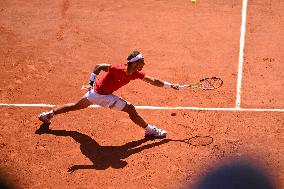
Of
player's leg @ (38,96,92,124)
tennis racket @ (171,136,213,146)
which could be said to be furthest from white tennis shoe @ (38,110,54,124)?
tennis racket @ (171,136,213,146)

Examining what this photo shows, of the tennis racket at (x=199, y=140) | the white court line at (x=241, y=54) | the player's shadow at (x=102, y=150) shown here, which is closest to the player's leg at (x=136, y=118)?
the player's shadow at (x=102, y=150)

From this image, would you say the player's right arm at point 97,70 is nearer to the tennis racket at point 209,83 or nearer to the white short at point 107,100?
the white short at point 107,100

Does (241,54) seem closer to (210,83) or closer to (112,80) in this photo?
(210,83)

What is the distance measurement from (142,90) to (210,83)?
1575mm

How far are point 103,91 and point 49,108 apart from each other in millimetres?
1908

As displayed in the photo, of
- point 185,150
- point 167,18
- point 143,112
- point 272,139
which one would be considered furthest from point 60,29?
point 272,139

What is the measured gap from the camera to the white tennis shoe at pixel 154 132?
29.7 ft

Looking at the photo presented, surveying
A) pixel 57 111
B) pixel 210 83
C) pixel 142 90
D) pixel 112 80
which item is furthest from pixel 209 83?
pixel 57 111

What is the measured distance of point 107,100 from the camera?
28.9ft

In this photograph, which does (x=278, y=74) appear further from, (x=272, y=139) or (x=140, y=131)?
(x=140, y=131)

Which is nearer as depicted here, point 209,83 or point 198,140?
point 198,140

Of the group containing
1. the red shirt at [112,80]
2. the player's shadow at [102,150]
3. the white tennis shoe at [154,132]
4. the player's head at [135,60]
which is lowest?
the player's shadow at [102,150]

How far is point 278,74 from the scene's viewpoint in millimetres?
10742

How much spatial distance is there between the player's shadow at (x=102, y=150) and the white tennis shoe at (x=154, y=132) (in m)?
0.12
